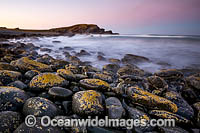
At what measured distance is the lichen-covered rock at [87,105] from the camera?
1444 millimetres

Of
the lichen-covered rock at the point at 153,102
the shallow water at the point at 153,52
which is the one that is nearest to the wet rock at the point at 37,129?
the lichen-covered rock at the point at 153,102

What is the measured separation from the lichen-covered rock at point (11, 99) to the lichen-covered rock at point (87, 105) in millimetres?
688

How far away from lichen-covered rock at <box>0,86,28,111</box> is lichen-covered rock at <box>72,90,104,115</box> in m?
0.69

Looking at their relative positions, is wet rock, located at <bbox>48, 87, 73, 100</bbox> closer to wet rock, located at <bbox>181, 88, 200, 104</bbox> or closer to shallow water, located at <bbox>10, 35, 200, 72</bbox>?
wet rock, located at <bbox>181, 88, 200, 104</bbox>

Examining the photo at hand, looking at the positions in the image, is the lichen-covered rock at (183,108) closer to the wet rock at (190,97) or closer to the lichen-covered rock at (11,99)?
the wet rock at (190,97)

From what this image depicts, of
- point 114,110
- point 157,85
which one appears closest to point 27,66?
point 114,110

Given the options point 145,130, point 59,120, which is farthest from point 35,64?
point 145,130

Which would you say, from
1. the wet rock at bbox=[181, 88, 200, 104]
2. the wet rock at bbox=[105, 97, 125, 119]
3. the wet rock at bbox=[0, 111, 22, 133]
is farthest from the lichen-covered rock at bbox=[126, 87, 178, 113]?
the wet rock at bbox=[0, 111, 22, 133]

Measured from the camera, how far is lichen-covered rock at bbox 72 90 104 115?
1.44m

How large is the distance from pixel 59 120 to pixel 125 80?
68.1 inches

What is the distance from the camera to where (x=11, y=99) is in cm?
142

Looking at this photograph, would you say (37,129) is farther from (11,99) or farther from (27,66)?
(27,66)

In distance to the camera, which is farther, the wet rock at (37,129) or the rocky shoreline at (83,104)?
the rocky shoreline at (83,104)

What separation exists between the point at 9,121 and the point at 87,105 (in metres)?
0.84
